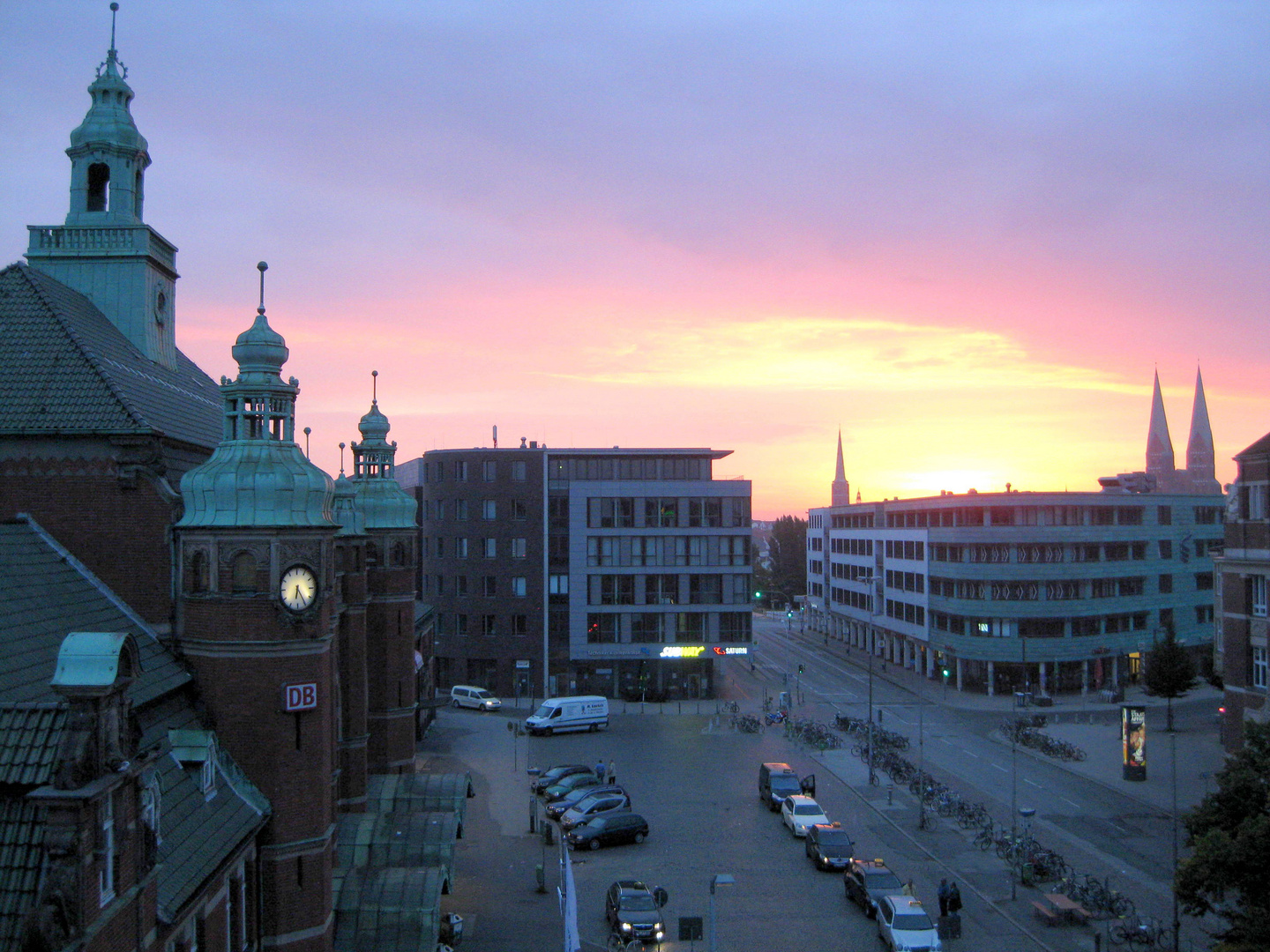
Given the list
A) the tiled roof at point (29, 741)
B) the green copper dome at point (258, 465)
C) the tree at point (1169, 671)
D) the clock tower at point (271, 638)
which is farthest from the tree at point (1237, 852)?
the tree at point (1169, 671)

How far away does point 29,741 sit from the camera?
511 inches

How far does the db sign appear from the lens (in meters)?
21.5

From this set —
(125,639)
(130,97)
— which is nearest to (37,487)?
(125,639)

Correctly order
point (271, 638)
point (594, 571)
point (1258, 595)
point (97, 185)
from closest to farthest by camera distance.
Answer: point (271, 638)
point (97, 185)
point (1258, 595)
point (594, 571)

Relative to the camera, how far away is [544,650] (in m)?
73.6

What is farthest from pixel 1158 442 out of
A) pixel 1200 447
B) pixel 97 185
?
pixel 97 185

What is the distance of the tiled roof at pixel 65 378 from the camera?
2228cm

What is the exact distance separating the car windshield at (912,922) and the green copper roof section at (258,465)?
18.2 metres

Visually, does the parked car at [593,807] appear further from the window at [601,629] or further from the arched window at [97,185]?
the window at [601,629]

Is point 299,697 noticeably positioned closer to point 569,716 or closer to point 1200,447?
point 569,716

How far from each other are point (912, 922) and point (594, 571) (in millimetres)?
48849

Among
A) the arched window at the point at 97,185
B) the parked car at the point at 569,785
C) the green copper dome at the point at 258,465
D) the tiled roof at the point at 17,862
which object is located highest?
the arched window at the point at 97,185

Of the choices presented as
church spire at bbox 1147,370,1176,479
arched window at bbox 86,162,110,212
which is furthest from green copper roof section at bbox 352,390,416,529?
church spire at bbox 1147,370,1176,479

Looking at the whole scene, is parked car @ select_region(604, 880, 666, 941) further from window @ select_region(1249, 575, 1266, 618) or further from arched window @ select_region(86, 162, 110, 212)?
window @ select_region(1249, 575, 1266, 618)
